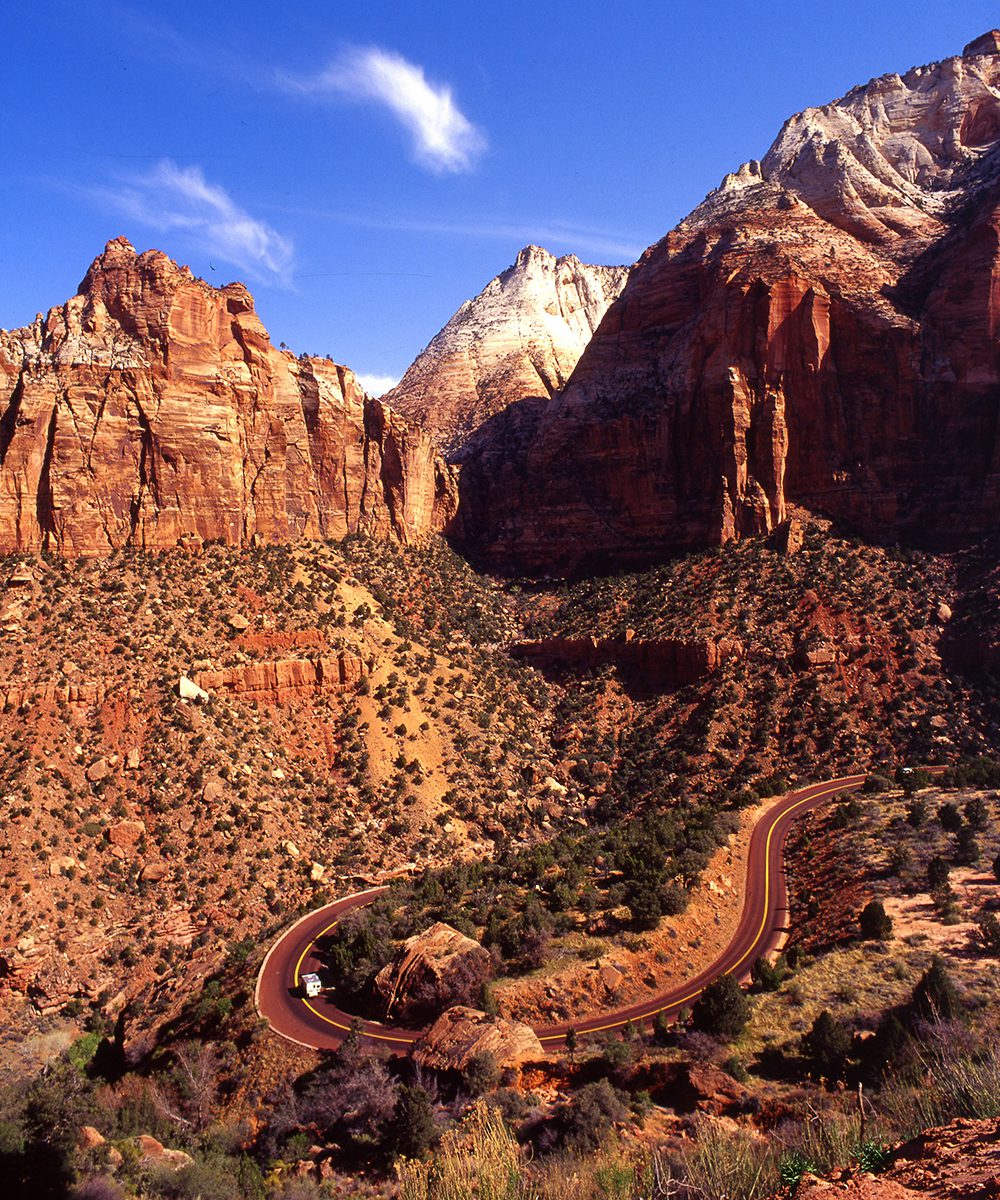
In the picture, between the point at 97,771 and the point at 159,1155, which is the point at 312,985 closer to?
the point at 159,1155

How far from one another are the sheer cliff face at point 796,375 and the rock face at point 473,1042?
47.4m

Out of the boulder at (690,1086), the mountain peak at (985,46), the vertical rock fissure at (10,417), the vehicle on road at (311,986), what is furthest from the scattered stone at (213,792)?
the mountain peak at (985,46)

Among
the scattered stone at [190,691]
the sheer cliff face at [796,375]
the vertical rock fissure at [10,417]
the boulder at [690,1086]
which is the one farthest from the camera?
the sheer cliff face at [796,375]

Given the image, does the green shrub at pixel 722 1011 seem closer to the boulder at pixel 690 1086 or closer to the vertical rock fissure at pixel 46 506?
the boulder at pixel 690 1086

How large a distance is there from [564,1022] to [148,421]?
40648 mm

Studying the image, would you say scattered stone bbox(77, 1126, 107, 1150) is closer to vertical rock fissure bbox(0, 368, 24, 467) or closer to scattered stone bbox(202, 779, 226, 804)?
scattered stone bbox(202, 779, 226, 804)

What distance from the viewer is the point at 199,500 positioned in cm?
5009

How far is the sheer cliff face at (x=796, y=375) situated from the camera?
2450 inches

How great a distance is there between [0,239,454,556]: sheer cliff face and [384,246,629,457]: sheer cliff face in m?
39.0

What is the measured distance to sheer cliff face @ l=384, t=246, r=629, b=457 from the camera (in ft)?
340

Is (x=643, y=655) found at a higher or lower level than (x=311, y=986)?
higher

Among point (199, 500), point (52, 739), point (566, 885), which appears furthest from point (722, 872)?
point (199, 500)

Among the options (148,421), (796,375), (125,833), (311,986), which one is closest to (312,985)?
(311,986)

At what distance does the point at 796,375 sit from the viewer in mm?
64312
